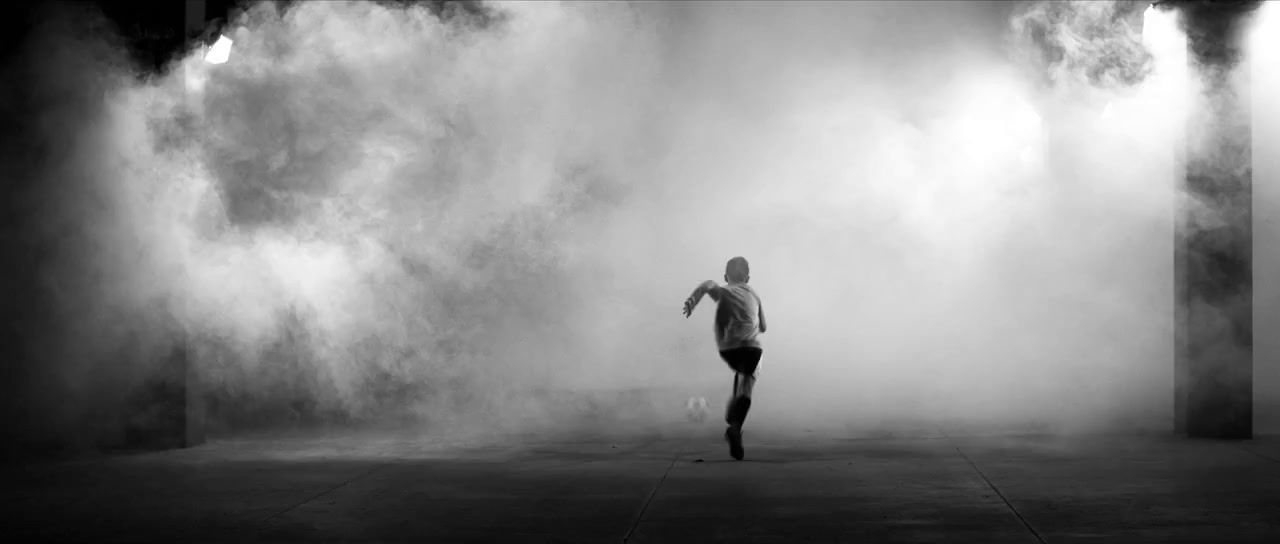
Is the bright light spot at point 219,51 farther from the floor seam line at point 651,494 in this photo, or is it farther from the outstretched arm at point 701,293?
the floor seam line at point 651,494

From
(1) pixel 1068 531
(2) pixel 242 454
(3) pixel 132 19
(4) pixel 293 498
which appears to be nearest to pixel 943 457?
(1) pixel 1068 531

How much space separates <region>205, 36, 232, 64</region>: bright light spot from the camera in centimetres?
1189

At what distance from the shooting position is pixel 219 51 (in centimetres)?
1195

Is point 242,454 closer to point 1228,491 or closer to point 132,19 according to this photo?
point 132,19

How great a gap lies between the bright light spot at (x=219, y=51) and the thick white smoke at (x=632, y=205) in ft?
0.69

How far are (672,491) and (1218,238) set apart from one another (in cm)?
601

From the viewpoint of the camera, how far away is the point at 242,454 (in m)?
11.0

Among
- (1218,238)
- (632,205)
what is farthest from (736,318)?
(632,205)

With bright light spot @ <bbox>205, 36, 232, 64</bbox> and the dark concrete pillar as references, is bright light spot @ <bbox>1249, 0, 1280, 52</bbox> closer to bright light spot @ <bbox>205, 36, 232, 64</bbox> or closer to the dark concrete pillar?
the dark concrete pillar

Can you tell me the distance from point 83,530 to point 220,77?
20.5 ft

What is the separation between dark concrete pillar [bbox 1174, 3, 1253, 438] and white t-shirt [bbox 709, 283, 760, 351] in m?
4.08

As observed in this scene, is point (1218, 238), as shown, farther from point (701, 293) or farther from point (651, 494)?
point (651, 494)

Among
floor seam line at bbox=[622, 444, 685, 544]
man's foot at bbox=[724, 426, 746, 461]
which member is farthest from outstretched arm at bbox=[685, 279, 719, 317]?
floor seam line at bbox=[622, 444, 685, 544]

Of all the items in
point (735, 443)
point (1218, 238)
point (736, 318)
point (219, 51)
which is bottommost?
point (735, 443)
